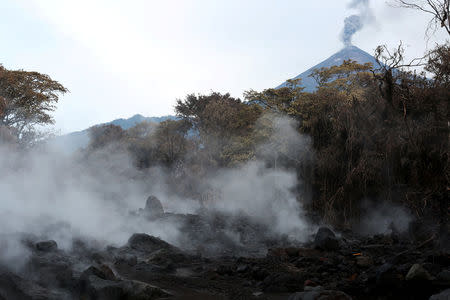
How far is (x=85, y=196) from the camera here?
749 inches

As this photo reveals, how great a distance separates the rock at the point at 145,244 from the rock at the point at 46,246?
10.6 ft

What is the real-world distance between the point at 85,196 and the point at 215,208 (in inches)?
426

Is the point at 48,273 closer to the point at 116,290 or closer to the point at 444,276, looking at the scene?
the point at 116,290

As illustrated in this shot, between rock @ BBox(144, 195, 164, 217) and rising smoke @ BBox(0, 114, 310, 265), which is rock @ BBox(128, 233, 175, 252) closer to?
rising smoke @ BBox(0, 114, 310, 265)

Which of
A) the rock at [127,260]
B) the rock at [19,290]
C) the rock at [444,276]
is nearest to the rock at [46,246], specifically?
the rock at [127,260]

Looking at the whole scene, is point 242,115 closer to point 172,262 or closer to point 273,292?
point 172,262

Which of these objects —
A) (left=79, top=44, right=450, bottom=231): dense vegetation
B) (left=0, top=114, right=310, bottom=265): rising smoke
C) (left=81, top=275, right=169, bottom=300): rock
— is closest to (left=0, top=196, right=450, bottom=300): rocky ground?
(left=81, top=275, right=169, bottom=300): rock

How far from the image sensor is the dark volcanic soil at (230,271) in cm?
761

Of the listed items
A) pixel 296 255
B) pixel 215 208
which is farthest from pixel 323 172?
pixel 215 208

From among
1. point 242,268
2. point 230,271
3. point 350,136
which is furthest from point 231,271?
point 350,136

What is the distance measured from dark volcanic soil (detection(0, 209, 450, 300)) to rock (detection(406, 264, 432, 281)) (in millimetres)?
18

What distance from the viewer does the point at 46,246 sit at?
37.2 feet

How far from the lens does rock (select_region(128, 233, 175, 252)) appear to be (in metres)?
14.1

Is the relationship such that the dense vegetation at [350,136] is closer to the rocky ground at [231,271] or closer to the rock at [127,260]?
the rocky ground at [231,271]
